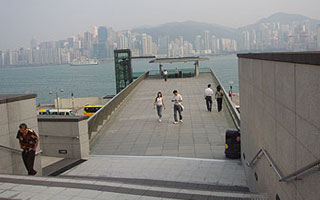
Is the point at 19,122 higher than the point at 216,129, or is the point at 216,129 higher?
the point at 19,122

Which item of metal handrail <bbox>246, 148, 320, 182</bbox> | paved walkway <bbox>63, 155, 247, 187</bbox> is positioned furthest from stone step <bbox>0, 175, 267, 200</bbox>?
paved walkway <bbox>63, 155, 247, 187</bbox>

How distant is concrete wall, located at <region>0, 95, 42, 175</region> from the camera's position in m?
8.16

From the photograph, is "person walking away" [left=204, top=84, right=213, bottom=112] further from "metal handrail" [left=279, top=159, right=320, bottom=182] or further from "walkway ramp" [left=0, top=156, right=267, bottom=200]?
"metal handrail" [left=279, top=159, right=320, bottom=182]

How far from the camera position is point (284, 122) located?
4594 millimetres

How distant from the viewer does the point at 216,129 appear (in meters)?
13.4

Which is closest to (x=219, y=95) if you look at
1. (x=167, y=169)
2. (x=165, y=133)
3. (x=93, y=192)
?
(x=165, y=133)

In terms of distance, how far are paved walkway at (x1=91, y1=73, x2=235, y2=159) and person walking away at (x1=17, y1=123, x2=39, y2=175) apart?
322 centimetres

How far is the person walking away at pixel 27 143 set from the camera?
7.92 m

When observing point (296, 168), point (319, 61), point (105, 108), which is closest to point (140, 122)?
point (105, 108)

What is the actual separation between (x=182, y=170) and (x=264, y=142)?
304 centimetres

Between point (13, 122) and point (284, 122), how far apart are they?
6046 mm

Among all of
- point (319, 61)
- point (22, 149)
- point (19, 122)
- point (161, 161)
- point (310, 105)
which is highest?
point (319, 61)

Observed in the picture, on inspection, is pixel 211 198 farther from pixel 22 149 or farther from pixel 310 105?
pixel 22 149

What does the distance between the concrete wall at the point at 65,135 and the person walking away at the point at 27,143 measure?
2267 millimetres
